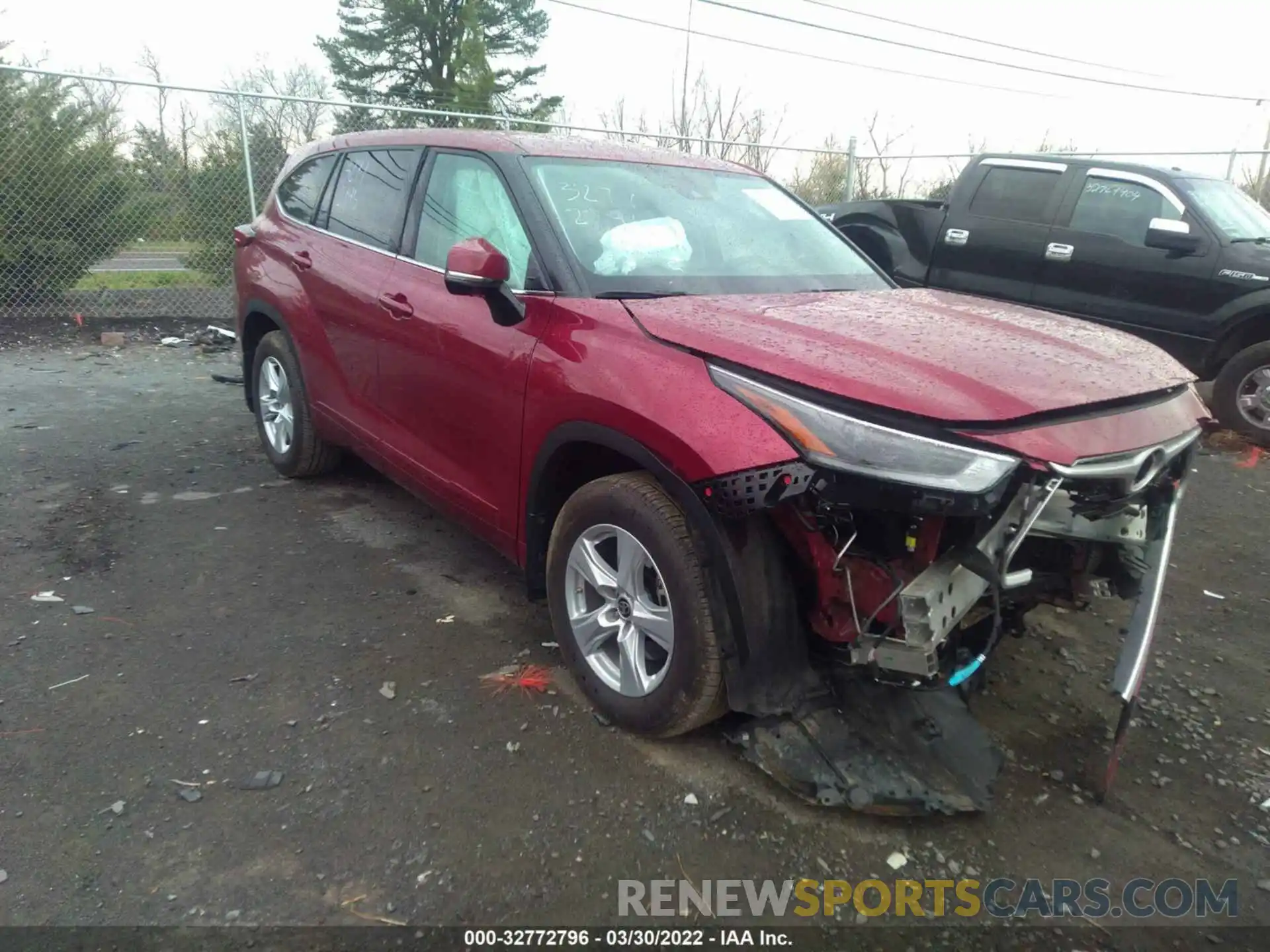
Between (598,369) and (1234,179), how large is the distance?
11.9 m

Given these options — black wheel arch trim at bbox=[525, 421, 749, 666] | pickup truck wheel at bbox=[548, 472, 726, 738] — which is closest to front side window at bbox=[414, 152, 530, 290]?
black wheel arch trim at bbox=[525, 421, 749, 666]

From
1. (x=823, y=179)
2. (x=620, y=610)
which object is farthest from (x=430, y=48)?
(x=620, y=610)

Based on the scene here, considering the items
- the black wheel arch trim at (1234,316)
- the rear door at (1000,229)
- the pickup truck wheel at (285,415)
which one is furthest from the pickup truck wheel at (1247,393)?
the pickup truck wheel at (285,415)

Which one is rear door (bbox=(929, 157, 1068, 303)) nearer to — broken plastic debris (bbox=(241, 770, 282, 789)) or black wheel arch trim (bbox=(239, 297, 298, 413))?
black wheel arch trim (bbox=(239, 297, 298, 413))

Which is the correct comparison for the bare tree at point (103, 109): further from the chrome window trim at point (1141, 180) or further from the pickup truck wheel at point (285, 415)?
the chrome window trim at point (1141, 180)

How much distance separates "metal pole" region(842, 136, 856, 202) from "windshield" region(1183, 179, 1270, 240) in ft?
21.4

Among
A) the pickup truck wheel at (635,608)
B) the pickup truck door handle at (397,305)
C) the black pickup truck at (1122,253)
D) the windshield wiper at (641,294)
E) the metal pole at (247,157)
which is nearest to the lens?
the pickup truck wheel at (635,608)

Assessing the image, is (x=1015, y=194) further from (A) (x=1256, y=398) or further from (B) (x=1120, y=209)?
(A) (x=1256, y=398)

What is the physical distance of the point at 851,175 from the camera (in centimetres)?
1348

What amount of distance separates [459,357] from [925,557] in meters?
1.81

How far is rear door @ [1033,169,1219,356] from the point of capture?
6.51 metres

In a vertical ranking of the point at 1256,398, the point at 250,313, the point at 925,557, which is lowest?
the point at 1256,398

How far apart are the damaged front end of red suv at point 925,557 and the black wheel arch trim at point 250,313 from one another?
10.3 feet
